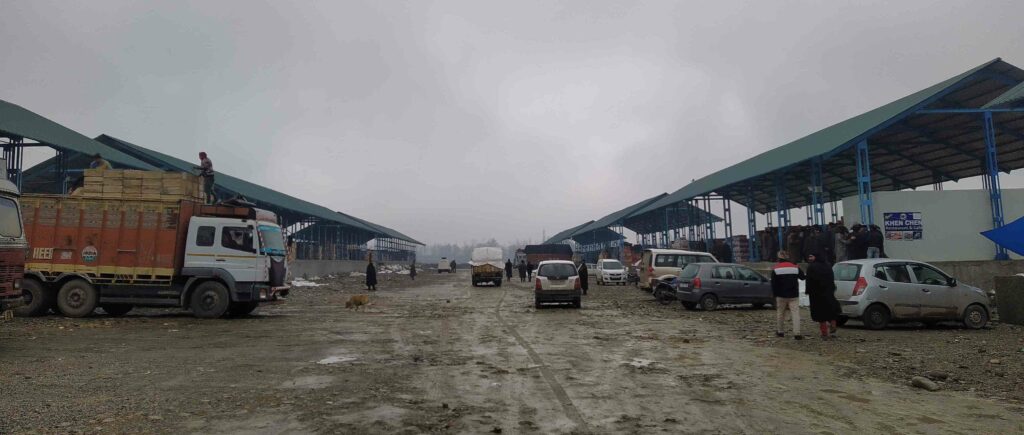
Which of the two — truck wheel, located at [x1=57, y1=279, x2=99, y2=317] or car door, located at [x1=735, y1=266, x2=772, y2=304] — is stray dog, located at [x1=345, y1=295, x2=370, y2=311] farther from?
car door, located at [x1=735, y1=266, x2=772, y2=304]

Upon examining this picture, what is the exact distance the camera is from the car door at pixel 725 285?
1798 centimetres

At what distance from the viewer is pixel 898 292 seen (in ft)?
40.9

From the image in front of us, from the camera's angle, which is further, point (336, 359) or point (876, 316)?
point (876, 316)

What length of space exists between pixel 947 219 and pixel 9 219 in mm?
26893

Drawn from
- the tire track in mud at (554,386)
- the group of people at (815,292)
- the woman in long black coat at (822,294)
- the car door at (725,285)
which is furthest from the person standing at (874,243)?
the tire track in mud at (554,386)

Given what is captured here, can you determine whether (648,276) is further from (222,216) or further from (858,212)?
(222,216)

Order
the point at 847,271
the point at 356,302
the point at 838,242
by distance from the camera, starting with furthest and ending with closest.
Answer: the point at 838,242 → the point at 356,302 → the point at 847,271

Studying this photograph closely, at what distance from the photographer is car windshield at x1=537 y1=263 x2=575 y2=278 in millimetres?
19141

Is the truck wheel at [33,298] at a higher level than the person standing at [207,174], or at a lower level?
lower

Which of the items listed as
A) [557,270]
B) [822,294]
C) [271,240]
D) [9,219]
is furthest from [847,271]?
[9,219]

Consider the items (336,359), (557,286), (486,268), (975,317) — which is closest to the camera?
(336,359)

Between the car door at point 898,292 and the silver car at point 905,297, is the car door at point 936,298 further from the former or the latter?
the car door at point 898,292

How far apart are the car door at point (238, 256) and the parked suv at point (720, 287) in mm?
12387

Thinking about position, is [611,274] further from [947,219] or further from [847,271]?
[847,271]
